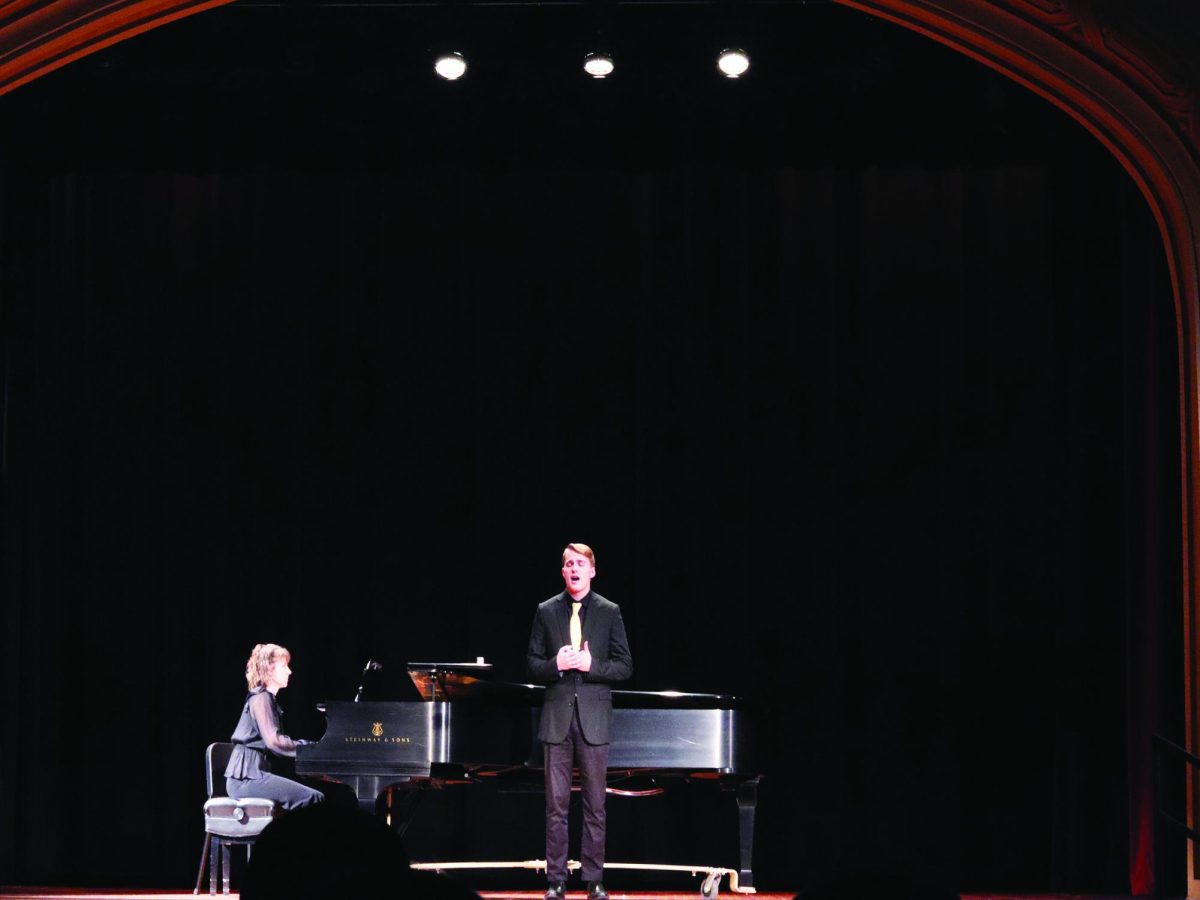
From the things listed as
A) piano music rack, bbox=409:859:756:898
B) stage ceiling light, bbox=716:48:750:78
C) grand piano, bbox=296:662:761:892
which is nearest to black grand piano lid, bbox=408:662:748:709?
grand piano, bbox=296:662:761:892

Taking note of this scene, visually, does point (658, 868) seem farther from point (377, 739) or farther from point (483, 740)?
point (377, 739)

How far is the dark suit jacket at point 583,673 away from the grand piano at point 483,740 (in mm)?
281

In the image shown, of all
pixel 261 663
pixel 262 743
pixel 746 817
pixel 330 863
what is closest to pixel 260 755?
pixel 262 743

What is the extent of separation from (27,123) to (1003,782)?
692 cm

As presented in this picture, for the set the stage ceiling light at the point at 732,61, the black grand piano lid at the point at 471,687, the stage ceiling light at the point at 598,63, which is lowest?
the black grand piano lid at the point at 471,687

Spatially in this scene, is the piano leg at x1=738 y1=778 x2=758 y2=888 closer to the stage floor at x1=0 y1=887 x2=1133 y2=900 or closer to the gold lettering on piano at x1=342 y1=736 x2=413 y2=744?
the stage floor at x1=0 y1=887 x2=1133 y2=900

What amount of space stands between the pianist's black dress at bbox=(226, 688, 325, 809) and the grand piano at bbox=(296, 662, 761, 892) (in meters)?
0.40

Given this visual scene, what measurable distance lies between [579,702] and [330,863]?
5084mm

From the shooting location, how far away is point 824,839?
854 cm

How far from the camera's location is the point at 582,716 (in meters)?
6.71

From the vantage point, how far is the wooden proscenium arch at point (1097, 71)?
5.95 m

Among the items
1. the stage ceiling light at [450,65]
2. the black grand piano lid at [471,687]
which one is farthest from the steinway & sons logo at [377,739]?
the stage ceiling light at [450,65]

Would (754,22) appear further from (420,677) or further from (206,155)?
(420,677)

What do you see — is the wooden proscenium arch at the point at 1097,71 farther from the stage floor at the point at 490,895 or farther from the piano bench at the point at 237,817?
the piano bench at the point at 237,817
